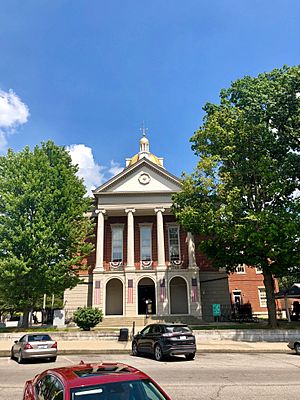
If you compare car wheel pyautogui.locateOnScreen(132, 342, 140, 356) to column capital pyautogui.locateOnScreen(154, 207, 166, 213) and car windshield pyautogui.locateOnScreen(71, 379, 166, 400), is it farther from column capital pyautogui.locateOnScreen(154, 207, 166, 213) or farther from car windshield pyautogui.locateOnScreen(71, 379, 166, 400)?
column capital pyautogui.locateOnScreen(154, 207, 166, 213)

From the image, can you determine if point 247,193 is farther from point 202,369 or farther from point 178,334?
point 202,369

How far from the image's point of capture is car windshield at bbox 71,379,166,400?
3.37 meters

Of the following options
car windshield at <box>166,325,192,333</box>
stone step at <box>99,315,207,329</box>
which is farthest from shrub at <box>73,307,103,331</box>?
car windshield at <box>166,325,192,333</box>

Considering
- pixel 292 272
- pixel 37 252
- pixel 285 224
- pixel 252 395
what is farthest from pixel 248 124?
pixel 252 395

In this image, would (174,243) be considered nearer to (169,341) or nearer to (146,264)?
(146,264)

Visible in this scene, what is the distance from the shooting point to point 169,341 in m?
13.7

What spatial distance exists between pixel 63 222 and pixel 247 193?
1337 centimetres

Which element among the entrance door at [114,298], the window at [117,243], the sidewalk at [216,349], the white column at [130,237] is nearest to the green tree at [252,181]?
the sidewalk at [216,349]

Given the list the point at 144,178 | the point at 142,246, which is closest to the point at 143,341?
the point at 142,246

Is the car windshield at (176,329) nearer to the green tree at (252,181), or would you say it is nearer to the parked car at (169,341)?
the parked car at (169,341)

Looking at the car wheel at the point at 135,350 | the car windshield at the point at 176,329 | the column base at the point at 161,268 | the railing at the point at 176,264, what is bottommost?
the car wheel at the point at 135,350

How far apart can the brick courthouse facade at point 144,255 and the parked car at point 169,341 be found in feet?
56.0

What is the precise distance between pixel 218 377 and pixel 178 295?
83.6ft

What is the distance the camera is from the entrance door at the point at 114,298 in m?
35.0
